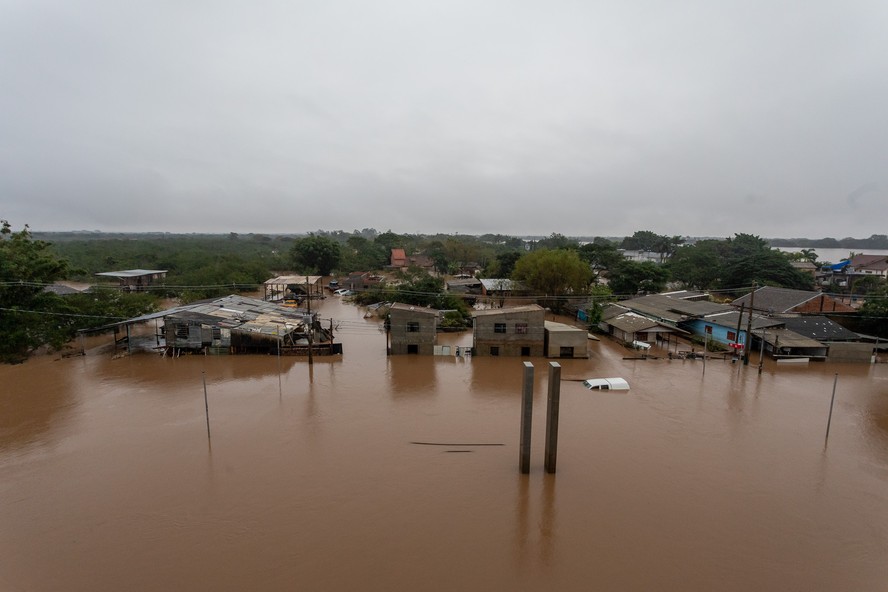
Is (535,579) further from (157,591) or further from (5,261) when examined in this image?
(5,261)

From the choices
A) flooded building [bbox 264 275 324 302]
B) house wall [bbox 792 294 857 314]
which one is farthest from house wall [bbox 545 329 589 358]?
flooded building [bbox 264 275 324 302]

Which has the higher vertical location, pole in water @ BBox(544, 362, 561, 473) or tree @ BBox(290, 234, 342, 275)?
tree @ BBox(290, 234, 342, 275)

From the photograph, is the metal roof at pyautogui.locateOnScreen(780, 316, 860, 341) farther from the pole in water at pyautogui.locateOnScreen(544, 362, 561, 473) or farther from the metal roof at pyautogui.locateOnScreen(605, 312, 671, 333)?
the pole in water at pyautogui.locateOnScreen(544, 362, 561, 473)

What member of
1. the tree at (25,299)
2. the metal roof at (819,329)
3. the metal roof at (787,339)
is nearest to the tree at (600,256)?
the metal roof at (819,329)

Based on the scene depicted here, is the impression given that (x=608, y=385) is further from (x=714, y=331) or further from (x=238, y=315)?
(x=238, y=315)

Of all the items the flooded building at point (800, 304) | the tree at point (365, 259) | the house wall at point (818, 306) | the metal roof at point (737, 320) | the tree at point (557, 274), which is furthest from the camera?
the tree at point (365, 259)

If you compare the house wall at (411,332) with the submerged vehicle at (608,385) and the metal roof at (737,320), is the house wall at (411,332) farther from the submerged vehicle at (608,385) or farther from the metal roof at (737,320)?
the metal roof at (737,320)
